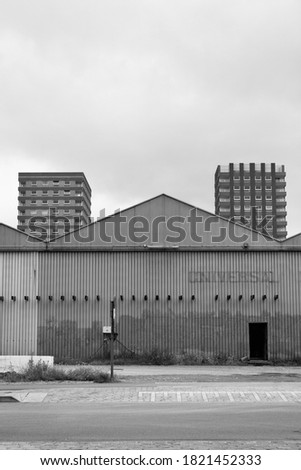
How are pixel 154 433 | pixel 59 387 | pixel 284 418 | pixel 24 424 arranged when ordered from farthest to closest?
pixel 59 387 → pixel 284 418 → pixel 24 424 → pixel 154 433

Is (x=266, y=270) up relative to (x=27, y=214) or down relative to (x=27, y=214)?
down

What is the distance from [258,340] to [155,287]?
7.22 meters

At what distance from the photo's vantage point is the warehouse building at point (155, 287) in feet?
121

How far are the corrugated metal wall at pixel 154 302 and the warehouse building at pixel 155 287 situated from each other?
0.06 metres

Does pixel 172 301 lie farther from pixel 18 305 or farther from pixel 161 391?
pixel 161 391

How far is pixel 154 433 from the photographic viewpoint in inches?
476

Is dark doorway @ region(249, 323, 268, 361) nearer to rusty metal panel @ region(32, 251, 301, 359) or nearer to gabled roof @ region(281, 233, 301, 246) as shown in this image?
rusty metal panel @ region(32, 251, 301, 359)

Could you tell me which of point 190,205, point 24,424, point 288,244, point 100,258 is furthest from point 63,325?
point 24,424

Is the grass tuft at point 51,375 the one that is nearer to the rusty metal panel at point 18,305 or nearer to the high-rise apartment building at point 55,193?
the rusty metal panel at point 18,305

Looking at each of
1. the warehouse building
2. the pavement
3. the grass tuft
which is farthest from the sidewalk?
the warehouse building

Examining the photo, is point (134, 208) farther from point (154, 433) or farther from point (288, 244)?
point (154, 433)

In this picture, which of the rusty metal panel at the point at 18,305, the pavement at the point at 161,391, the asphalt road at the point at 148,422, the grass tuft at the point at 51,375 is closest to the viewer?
the asphalt road at the point at 148,422

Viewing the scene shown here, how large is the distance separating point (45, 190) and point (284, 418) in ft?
450

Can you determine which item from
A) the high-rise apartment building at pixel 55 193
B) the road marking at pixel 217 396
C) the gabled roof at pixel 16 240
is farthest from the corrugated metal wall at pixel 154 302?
the high-rise apartment building at pixel 55 193
